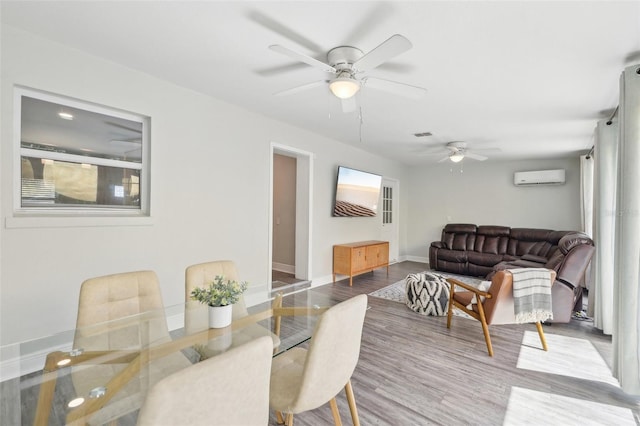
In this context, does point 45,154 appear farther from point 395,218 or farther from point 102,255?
point 395,218

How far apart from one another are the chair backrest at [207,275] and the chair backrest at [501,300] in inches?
86.7

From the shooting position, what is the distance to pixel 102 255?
8.19 feet

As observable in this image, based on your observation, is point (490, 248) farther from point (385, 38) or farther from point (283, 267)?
point (385, 38)

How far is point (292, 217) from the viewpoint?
574cm

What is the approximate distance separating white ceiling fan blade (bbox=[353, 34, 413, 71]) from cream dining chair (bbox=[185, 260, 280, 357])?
181 cm

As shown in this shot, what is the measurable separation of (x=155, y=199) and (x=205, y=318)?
1.56 metres

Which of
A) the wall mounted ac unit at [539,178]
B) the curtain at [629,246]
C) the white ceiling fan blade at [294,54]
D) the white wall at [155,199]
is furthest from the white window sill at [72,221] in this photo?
the wall mounted ac unit at [539,178]

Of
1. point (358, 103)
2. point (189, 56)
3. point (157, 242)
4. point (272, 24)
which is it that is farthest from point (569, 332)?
point (189, 56)

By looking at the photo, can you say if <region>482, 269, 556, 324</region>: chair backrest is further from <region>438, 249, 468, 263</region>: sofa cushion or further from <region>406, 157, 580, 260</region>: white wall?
<region>406, 157, 580, 260</region>: white wall

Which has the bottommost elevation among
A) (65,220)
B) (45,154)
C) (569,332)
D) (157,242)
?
(569,332)

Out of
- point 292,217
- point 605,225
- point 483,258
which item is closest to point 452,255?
point 483,258

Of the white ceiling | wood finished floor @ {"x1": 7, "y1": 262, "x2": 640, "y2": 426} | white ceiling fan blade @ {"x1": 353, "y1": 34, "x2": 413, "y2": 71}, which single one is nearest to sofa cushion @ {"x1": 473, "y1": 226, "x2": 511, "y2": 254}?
wood finished floor @ {"x1": 7, "y1": 262, "x2": 640, "y2": 426}

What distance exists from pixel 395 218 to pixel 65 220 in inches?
257

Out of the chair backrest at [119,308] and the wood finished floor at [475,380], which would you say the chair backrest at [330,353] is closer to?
the wood finished floor at [475,380]
